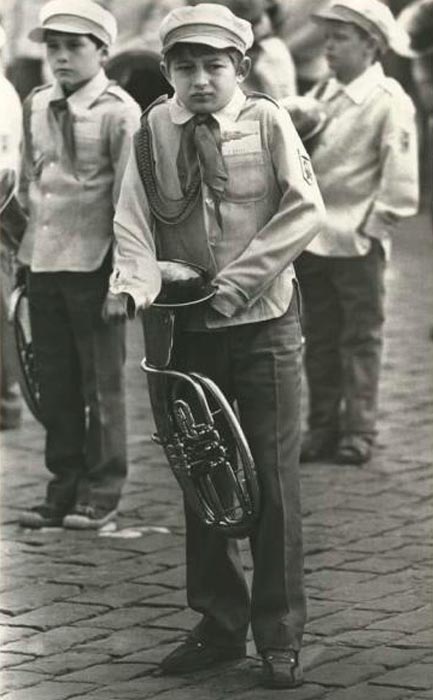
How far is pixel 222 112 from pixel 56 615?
173 centimetres

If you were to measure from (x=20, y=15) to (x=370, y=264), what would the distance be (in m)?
4.92

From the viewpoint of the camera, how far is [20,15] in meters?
13.7

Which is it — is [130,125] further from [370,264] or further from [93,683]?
[93,683]

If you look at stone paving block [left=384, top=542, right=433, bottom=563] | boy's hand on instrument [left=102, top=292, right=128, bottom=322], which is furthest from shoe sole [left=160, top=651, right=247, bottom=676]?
boy's hand on instrument [left=102, top=292, right=128, bottom=322]

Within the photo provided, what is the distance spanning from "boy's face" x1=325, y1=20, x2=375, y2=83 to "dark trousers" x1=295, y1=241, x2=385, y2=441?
764mm

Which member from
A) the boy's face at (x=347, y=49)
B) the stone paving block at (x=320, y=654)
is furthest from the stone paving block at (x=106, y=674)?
the boy's face at (x=347, y=49)

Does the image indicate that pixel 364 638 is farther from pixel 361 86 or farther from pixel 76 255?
pixel 361 86

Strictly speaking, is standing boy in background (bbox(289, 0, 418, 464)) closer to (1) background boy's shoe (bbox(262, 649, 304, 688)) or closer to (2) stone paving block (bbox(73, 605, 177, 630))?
(2) stone paving block (bbox(73, 605, 177, 630))

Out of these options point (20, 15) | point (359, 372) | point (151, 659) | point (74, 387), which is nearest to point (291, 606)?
point (151, 659)

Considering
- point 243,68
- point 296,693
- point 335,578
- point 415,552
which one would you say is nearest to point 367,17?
point 415,552

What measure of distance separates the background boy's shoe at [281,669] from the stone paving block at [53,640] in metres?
0.68

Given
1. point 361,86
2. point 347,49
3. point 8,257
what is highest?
point 347,49

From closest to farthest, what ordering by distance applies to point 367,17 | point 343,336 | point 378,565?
point 378,565 < point 367,17 < point 343,336

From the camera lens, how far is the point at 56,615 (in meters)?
6.80
